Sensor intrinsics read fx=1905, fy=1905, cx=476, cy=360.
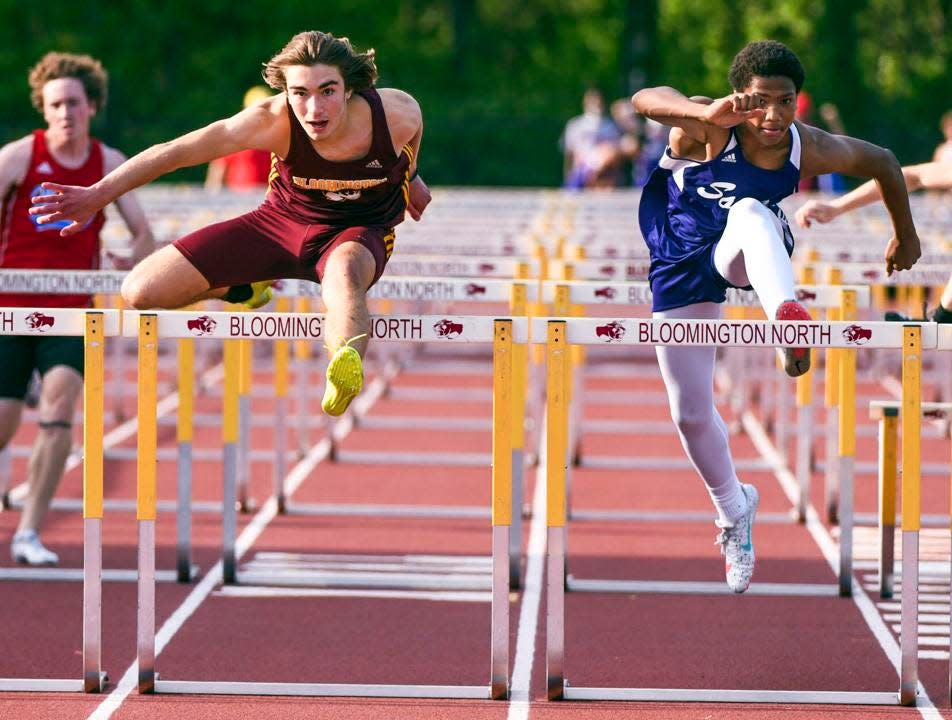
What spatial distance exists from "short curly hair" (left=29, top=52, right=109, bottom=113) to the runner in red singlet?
2025 millimetres

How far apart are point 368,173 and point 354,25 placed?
37.4 metres

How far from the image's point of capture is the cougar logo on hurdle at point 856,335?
235 inches

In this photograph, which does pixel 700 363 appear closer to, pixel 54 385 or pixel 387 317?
pixel 387 317

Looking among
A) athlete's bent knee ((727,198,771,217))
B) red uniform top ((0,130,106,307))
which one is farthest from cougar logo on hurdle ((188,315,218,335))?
red uniform top ((0,130,106,307))

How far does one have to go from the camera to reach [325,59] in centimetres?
607

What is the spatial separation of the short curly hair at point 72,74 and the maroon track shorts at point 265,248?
83.0 inches

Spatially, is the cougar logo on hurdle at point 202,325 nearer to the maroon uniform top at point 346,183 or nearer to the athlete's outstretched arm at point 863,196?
the maroon uniform top at point 346,183

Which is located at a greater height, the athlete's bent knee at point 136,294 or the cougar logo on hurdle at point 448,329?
the athlete's bent knee at point 136,294

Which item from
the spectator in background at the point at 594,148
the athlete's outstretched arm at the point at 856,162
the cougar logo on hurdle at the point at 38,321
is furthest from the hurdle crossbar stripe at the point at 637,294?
the spectator in background at the point at 594,148

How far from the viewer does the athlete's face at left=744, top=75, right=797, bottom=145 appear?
6.04 metres

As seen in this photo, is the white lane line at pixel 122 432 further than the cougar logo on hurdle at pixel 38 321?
Yes

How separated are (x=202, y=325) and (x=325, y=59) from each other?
3.07 ft

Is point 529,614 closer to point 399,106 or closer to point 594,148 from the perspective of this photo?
point 399,106

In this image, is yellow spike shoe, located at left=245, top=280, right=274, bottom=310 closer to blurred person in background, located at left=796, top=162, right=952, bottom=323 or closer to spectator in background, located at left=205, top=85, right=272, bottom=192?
blurred person in background, located at left=796, top=162, right=952, bottom=323
